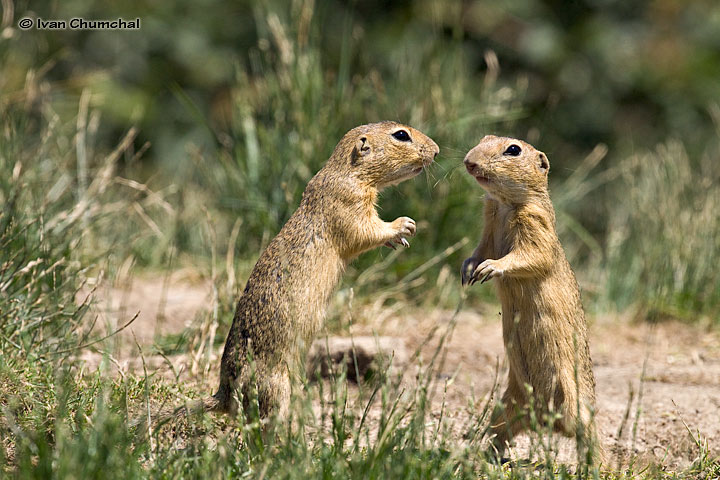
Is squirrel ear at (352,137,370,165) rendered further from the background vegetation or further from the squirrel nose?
the squirrel nose

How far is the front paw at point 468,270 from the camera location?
11.7 ft

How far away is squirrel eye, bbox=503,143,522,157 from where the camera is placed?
3688 millimetres

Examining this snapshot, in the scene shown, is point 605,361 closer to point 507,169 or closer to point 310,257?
point 507,169

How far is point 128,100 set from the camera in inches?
392

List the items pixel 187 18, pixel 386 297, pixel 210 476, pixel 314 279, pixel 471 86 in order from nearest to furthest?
pixel 210 476 < pixel 314 279 < pixel 386 297 < pixel 471 86 < pixel 187 18

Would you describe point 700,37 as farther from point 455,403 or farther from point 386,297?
point 455,403

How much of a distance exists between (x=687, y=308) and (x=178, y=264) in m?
3.60

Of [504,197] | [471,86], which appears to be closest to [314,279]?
[504,197]

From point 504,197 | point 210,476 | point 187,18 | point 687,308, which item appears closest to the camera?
point 210,476

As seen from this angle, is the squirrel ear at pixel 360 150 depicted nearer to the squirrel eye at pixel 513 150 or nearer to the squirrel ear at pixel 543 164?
the squirrel eye at pixel 513 150

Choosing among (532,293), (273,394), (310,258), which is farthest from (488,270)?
(273,394)

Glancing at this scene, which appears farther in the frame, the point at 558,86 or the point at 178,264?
the point at 558,86

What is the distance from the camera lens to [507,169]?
144 inches

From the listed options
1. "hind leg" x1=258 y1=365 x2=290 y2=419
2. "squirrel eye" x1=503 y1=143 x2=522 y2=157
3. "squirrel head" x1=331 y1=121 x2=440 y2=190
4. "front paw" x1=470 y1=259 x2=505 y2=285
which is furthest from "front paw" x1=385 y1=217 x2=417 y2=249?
"hind leg" x1=258 y1=365 x2=290 y2=419
